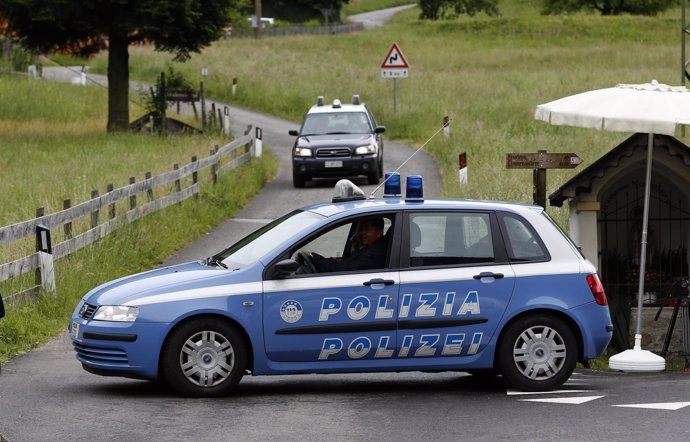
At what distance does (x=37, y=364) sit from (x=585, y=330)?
4876 millimetres

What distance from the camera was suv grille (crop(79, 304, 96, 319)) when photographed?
32.3ft

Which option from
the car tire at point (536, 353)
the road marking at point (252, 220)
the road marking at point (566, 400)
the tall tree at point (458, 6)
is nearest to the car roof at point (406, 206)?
the car tire at point (536, 353)

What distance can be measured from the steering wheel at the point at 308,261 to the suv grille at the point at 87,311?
5.34ft

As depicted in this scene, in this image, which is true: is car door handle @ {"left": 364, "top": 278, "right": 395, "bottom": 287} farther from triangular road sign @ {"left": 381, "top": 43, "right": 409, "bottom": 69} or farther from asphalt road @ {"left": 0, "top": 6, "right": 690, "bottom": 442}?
triangular road sign @ {"left": 381, "top": 43, "right": 409, "bottom": 69}

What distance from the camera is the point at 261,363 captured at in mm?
9828

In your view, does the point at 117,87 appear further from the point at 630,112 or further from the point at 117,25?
the point at 630,112

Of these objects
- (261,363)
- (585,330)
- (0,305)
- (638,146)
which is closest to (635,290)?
(638,146)

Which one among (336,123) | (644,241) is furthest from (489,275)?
(336,123)

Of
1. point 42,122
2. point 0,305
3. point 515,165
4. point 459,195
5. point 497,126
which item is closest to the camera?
point 0,305

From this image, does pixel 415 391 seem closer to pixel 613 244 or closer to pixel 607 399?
pixel 607 399

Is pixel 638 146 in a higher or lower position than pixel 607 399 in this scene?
higher

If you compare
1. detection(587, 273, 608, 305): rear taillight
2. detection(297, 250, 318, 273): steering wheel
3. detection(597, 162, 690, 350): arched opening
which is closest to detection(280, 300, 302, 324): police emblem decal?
detection(297, 250, 318, 273): steering wheel

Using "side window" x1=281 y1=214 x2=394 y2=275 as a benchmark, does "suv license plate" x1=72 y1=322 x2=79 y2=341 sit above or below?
below

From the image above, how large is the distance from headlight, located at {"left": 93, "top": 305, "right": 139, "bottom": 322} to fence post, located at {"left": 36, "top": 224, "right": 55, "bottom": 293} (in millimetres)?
4424
